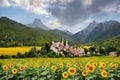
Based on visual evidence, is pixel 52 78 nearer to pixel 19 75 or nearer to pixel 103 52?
pixel 19 75

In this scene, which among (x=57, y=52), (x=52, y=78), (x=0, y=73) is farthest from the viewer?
(x=57, y=52)

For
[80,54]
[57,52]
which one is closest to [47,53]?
[57,52]

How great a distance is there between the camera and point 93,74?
9.38 meters

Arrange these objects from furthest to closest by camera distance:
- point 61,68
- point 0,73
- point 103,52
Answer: point 103,52
point 0,73
point 61,68

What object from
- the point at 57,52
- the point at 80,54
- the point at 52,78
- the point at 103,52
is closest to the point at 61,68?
the point at 52,78

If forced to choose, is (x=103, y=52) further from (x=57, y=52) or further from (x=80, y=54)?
(x=57, y=52)

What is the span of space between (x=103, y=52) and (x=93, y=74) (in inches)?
2778

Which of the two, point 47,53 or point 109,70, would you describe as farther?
point 47,53

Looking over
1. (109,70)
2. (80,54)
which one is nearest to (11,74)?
(109,70)

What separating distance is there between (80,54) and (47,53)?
8812mm

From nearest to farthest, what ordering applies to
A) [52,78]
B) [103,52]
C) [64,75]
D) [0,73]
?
1. [64,75]
2. [52,78]
3. [0,73]
4. [103,52]

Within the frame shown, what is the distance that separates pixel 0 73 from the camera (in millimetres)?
11570

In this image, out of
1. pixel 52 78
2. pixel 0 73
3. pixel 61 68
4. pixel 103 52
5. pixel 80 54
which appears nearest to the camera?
pixel 52 78

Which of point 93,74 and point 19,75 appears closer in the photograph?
point 93,74
